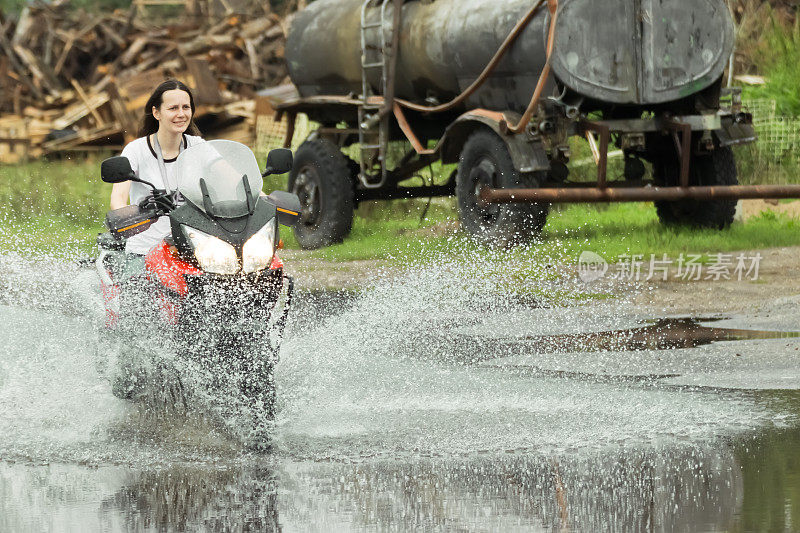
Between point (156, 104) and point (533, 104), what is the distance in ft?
19.0

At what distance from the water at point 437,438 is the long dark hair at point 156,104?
2.77 feet

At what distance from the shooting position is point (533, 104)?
12.1 metres

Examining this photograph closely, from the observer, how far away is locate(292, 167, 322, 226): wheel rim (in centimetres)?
1547

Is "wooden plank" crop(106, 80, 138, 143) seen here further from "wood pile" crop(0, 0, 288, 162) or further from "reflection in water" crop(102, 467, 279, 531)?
"reflection in water" crop(102, 467, 279, 531)

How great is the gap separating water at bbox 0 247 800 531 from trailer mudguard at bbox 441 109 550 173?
3341mm

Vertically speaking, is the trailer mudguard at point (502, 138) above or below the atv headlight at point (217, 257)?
below

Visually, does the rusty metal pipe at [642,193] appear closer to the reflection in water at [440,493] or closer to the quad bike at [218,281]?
the quad bike at [218,281]

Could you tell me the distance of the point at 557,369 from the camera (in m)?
7.59

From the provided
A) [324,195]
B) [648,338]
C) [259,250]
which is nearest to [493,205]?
[324,195]

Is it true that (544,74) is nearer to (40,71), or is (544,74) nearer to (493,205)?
(493,205)

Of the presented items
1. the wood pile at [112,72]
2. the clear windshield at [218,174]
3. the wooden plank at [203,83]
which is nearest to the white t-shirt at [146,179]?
the clear windshield at [218,174]

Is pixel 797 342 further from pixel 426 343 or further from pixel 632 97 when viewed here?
pixel 632 97

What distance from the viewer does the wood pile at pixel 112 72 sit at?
25.0 m

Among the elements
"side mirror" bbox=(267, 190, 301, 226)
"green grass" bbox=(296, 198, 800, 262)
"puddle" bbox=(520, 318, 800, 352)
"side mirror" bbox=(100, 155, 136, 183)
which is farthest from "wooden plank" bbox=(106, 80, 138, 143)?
"side mirror" bbox=(100, 155, 136, 183)
